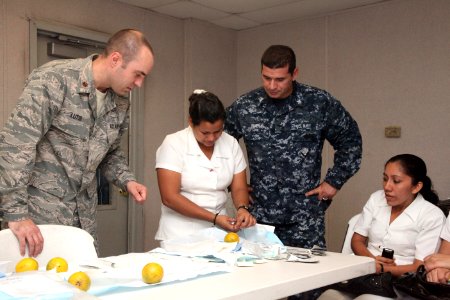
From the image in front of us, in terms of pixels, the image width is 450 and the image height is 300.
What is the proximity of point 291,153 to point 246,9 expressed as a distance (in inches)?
85.4

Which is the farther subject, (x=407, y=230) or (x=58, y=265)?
(x=407, y=230)

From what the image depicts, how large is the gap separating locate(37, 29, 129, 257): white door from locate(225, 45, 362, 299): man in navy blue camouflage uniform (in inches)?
72.6

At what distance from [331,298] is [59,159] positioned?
122cm

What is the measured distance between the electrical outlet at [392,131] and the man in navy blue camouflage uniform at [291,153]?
1.62 metres

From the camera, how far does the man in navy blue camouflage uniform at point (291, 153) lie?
2.44 metres

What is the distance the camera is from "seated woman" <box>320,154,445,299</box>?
7.83 ft

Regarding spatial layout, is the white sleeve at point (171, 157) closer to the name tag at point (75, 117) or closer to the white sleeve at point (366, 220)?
the name tag at point (75, 117)

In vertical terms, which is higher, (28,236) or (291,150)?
(291,150)

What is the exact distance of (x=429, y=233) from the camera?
239 centimetres

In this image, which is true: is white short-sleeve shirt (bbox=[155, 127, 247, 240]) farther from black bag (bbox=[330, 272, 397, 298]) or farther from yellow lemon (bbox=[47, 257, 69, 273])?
yellow lemon (bbox=[47, 257, 69, 273])

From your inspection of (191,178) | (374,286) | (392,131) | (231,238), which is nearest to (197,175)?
(191,178)

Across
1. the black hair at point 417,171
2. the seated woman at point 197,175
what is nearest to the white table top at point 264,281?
the seated woman at point 197,175

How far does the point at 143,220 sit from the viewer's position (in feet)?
14.1

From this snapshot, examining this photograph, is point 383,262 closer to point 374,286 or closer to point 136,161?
point 374,286
